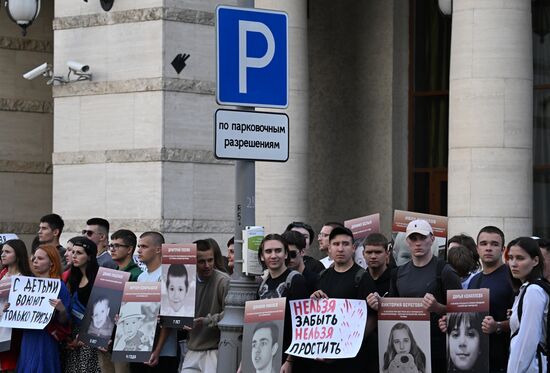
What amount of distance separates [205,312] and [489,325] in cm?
313

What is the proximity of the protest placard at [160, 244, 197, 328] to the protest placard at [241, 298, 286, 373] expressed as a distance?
5.05 feet

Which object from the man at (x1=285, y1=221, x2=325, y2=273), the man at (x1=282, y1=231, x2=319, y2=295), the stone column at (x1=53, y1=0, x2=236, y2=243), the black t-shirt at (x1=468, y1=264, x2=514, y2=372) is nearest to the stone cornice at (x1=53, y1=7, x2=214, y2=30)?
the stone column at (x1=53, y1=0, x2=236, y2=243)

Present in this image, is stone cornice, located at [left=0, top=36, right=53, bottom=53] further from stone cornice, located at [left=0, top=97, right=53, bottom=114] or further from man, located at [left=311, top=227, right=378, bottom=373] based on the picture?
man, located at [left=311, top=227, right=378, bottom=373]

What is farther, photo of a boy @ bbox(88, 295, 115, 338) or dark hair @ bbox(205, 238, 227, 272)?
photo of a boy @ bbox(88, 295, 115, 338)

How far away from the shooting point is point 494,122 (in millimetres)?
19328

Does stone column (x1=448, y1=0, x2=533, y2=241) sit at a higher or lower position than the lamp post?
lower

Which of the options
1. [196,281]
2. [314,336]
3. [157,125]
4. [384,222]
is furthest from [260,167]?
[314,336]

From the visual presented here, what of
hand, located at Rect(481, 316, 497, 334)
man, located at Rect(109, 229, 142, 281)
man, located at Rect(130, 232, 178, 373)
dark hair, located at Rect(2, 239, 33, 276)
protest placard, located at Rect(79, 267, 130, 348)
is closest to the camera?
hand, located at Rect(481, 316, 497, 334)

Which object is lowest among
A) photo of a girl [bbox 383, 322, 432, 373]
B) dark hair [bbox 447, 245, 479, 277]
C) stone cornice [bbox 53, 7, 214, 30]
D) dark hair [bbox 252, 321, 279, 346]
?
photo of a girl [bbox 383, 322, 432, 373]

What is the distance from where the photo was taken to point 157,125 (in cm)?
2027

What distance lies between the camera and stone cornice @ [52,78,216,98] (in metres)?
20.3

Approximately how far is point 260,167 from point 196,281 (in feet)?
25.1

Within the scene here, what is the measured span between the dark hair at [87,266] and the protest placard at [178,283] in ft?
3.97

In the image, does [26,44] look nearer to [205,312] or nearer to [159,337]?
[159,337]
